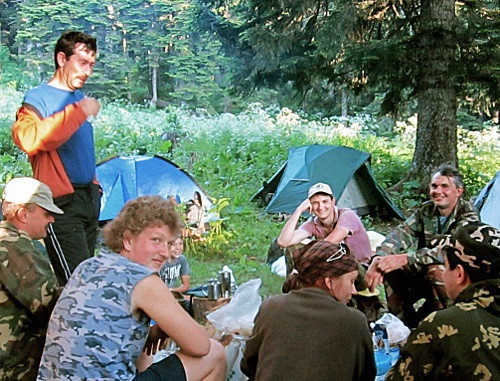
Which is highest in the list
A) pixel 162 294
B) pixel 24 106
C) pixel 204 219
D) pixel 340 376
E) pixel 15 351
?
pixel 24 106

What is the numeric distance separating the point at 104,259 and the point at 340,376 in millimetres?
900

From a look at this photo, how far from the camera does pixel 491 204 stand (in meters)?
5.29

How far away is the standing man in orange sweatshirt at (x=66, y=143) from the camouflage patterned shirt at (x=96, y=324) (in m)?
1.04

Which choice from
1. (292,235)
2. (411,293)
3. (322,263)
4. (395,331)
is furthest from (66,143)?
(411,293)

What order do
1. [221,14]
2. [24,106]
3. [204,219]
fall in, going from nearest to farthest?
[24,106] → [204,219] → [221,14]

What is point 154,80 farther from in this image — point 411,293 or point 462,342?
point 462,342

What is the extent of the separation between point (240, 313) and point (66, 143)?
1252mm

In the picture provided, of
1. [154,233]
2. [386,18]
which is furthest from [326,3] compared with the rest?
[154,233]

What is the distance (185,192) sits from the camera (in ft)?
22.3

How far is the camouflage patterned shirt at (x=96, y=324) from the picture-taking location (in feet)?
6.31

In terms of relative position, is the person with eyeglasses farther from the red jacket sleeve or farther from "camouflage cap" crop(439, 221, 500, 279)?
the red jacket sleeve

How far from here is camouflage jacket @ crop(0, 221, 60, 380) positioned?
2.19 metres

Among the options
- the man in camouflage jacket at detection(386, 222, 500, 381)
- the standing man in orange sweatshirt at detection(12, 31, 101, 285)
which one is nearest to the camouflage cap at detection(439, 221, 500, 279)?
the man in camouflage jacket at detection(386, 222, 500, 381)

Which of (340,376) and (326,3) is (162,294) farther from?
(326,3)
